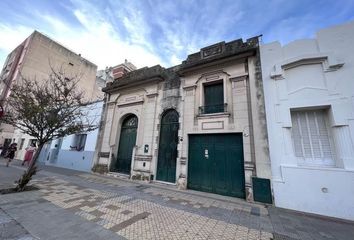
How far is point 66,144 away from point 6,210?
1031 centimetres

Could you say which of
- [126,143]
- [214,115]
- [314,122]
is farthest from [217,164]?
[126,143]

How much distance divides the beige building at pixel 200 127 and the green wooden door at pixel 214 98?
0.05 meters

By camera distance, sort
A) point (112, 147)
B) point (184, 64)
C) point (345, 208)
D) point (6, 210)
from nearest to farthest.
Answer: point (6, 210), point (345, 208), point (184, 64), point (112, 147)

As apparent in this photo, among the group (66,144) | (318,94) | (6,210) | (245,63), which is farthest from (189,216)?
(66,144)

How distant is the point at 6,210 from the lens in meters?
3.88

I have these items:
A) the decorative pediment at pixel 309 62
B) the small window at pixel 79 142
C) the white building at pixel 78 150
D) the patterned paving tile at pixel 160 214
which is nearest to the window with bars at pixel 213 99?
the decorative pediment at pixel 309 62

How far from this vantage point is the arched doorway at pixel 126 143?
31.7ft

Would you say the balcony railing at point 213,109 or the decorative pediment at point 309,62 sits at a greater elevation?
the decorative pediment at point 309,62

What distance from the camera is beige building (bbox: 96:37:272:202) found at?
6.32 meters

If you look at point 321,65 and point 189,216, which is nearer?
point 189,216

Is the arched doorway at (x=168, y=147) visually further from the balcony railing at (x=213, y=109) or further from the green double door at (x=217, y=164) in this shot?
the balcony railing at (x=213, y=109)

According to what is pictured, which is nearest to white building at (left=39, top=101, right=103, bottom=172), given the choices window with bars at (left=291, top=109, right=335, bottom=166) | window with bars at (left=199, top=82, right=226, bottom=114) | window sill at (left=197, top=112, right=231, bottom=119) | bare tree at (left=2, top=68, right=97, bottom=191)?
bare tree at (left=2, top=68, right=97, bottom=191)

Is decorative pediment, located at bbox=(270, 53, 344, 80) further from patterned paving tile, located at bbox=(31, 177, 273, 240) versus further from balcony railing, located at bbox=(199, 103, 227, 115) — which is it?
patterned paving tile, located at bbox=(31, 177, 273, 240)

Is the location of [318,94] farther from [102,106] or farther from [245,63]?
[102,106]
